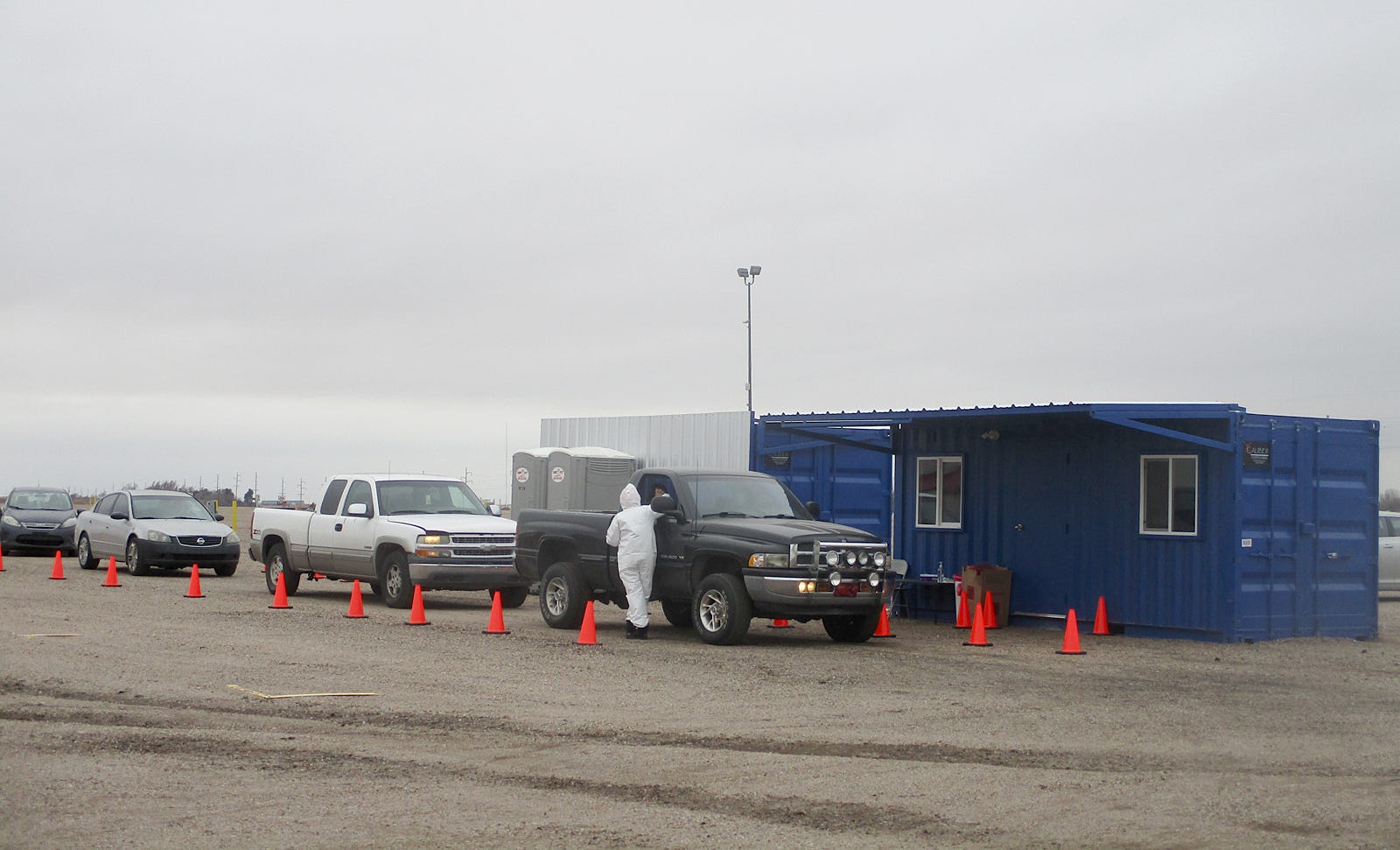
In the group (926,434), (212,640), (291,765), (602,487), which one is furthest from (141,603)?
(291,765)

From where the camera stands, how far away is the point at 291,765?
8.87 meters

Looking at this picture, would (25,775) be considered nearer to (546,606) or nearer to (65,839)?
(65,839)

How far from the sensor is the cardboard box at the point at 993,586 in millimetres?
19766

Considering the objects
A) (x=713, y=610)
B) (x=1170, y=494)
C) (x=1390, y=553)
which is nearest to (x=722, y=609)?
(x=713, y=610)

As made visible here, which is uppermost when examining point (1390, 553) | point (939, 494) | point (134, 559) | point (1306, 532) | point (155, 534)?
point (939, 494)

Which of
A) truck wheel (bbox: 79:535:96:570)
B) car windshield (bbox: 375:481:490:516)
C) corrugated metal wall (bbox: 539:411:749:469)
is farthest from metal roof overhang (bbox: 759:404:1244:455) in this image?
truck wheel (bbox: 79:535:96:570)

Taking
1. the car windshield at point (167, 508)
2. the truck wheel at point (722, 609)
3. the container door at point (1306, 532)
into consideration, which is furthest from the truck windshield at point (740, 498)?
the car windshield at point (167, 508)

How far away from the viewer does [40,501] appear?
109ft

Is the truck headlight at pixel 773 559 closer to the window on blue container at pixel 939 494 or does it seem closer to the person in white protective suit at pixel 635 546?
the person in white protective suit at pixel 635 546

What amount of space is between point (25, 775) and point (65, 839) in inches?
64.4

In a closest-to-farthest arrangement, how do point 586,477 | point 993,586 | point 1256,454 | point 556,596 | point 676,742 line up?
point 676,742
point 1256,454
point 556,596
point 993,586
point 586,477

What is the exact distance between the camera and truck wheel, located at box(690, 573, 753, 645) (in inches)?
636

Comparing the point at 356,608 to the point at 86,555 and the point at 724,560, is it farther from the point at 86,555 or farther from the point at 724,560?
the point at 86,555

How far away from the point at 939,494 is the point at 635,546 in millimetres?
6017
